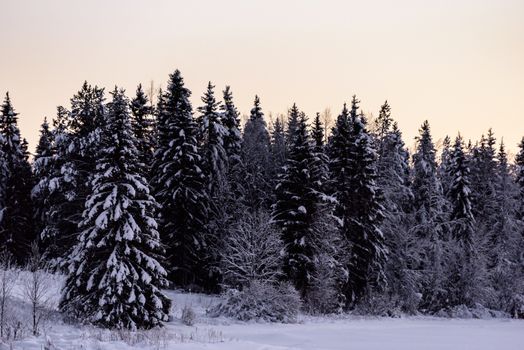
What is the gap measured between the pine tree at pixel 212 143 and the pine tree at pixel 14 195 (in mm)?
16059

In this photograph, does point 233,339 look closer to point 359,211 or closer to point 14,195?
point 359,211

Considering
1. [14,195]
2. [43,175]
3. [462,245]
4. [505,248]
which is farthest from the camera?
[505,248]

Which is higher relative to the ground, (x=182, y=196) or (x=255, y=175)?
(x=255, y=175)

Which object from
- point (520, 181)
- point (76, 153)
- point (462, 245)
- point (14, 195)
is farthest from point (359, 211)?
point (14, 195)

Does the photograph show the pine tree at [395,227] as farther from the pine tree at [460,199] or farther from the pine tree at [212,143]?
the pine tree at [212,143]

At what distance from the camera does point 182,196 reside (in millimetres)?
34906

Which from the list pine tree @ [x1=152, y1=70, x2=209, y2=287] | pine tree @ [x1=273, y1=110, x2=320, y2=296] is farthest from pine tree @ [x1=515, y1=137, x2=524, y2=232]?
pine tree @ [x1=152, y1=70, x2=209, y2=287]

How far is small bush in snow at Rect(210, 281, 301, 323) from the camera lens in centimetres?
2612

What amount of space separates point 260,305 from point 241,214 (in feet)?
35.5

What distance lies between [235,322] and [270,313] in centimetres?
235

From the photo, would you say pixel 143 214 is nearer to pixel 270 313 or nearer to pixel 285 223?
pixel 270 313

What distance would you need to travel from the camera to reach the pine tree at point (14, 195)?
40594 mm

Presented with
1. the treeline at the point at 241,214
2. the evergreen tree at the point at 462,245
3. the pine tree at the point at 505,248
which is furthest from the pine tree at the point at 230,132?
the pine tree at the point at 505,248

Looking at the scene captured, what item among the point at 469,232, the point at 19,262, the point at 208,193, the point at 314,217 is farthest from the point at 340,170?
the point at 19,262
